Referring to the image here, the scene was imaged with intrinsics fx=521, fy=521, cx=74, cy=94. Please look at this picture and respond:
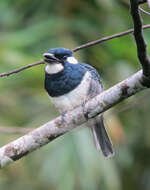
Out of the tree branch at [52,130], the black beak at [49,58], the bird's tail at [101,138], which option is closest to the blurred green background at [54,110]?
the bird's tail at [101,138]

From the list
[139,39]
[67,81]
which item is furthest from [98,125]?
[139,39]

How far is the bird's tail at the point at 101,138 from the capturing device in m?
3.90

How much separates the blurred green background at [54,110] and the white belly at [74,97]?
975 millimetres

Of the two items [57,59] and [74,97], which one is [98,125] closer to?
[74,97]

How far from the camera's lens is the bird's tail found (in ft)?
12.8

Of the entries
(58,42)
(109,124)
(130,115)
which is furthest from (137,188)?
(58,42)

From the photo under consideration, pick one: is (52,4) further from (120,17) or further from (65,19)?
(120,17)

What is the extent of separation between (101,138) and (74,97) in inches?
22.6

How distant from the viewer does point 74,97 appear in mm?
3553

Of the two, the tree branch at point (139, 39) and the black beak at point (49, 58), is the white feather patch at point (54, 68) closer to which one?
the black beak at point (49, 58)

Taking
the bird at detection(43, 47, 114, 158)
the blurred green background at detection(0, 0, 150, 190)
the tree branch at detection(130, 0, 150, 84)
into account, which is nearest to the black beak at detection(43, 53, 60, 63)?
the bird at detection(43, 47, 114, 158)

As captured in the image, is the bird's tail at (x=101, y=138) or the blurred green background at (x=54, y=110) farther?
the blurred green background at (x=54, y=110)

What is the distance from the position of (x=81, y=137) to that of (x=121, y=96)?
2056mm

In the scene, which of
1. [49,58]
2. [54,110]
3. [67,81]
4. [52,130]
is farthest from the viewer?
[54,110]
